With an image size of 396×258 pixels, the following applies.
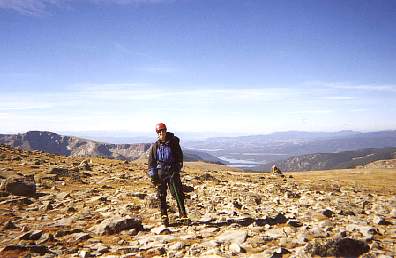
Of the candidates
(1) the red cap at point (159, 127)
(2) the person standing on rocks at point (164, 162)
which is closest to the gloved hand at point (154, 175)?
(2) the person standing on rocks at point (164, 162)

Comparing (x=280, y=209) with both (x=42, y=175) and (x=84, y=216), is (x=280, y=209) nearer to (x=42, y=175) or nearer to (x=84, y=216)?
(x=84, y=216)

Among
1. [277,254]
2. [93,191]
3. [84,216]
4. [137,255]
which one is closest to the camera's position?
[277,254]

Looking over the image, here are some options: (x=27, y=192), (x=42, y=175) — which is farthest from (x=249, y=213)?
(x=42, y=175)

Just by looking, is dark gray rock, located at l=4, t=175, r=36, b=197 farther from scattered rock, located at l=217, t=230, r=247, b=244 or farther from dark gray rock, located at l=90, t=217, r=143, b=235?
scattered rock, located at l=217, t=230, r=247, b=244

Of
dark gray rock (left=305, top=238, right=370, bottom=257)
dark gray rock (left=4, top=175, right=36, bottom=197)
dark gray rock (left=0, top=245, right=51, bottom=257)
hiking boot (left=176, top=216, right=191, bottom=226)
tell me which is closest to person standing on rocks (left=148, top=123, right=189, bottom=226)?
hiking boot (left=176, top=216, right=191, bottom=226)

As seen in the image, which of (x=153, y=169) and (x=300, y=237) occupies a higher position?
(x=153, y=169)

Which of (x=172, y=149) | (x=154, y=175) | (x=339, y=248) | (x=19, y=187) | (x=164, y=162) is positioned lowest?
(x=339, y=248)

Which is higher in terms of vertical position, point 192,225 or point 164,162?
point 164,162

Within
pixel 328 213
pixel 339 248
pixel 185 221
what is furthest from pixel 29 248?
pixel 328 213

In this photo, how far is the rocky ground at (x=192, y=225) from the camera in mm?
9367

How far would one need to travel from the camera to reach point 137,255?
365 inches

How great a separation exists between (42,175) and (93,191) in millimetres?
6187

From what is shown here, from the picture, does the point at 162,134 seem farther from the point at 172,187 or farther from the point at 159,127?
the point at 172,187

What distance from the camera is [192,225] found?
12.6 meters
